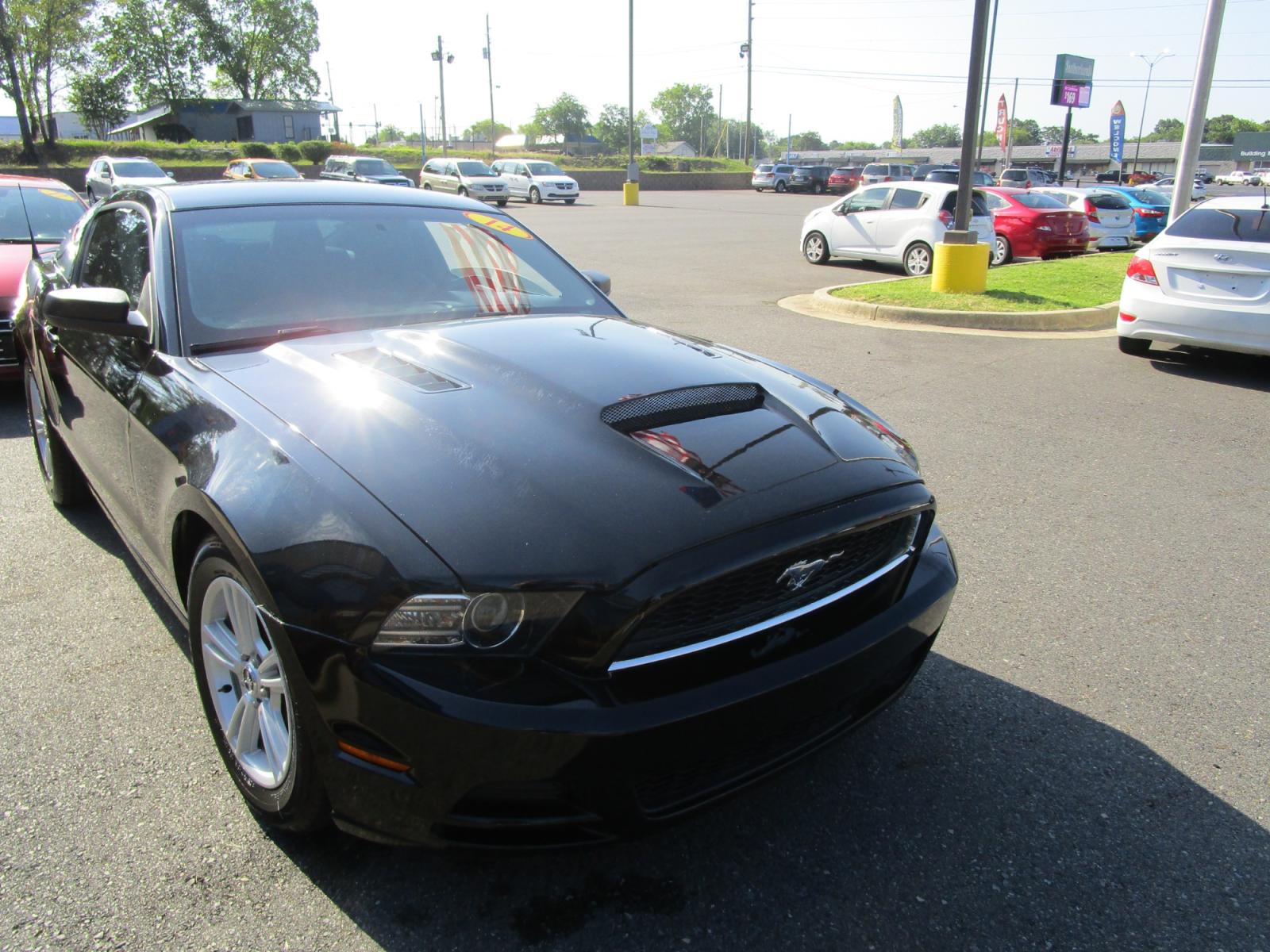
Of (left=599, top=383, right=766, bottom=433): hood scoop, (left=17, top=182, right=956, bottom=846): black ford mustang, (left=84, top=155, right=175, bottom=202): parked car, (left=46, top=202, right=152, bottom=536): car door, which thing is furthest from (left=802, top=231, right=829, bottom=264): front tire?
(left=84, top=155, right=175, bottom=202): parked car

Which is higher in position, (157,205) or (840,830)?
(157,205)

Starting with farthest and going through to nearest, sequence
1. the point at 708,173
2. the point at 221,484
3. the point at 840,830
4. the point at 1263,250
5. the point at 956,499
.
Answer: the point at 708,173 → the point at 1263,250 → the point at 956,499 → the point at 840,830 → the point at 221,484

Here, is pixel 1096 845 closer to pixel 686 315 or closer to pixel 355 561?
pixel 355 561

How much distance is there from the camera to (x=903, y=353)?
9.09 meters

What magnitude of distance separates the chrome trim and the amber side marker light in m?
0.47

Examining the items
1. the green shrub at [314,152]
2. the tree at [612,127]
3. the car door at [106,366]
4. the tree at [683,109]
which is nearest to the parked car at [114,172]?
the car door at [106,366]

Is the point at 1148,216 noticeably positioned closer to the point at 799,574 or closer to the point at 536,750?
the point at 799,574

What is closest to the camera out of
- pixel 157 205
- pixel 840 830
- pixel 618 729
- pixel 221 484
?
pixel 618 729

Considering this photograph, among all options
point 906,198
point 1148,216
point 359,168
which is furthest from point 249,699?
point 359,168

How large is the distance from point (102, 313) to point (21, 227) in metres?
6.36

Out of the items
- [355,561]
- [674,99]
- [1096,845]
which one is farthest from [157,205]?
[674,99]

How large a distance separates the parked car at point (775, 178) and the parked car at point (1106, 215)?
1383 inches

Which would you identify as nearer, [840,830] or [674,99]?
[840,830]

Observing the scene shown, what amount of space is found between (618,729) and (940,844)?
1.11 meters
